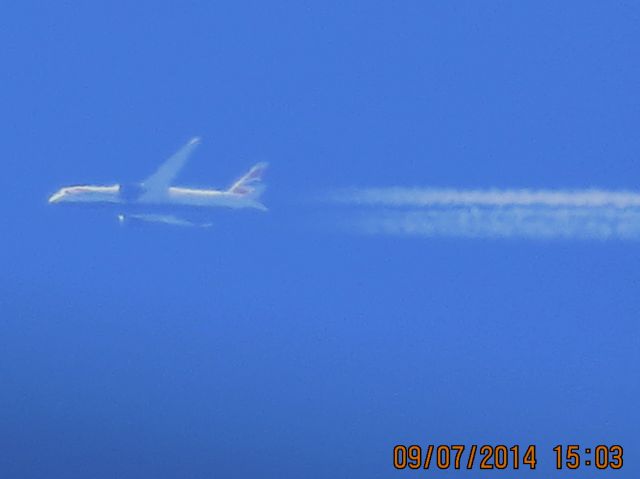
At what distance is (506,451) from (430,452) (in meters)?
1.38

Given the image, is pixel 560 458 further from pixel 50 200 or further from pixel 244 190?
pixel 50 200

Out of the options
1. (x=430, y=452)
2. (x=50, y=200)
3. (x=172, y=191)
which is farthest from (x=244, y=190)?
(x=430, y=452)

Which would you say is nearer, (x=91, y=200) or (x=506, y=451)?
(x=506, y=451)

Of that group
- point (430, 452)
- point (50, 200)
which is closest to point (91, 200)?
point (50, 200)

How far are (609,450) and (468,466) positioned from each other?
2725mm

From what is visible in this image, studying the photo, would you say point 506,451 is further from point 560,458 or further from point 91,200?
point 91,200

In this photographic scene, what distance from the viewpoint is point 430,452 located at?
33.2 m

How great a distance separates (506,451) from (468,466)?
3.66 feet

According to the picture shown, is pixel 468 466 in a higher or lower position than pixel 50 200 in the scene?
lower

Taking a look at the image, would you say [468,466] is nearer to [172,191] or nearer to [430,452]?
[430,452]

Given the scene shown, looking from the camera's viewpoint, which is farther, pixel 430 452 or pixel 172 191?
pixel 172 191

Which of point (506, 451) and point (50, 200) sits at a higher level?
point (50, 200)

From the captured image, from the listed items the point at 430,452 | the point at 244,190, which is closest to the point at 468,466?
the point at 430,452

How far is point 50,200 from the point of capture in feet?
125
